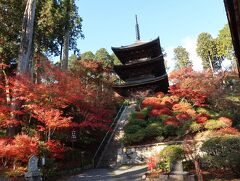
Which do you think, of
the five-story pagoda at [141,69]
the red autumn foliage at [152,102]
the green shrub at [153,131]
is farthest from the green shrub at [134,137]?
the five-story pagoda at [141,69]

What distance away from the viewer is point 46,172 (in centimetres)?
1346

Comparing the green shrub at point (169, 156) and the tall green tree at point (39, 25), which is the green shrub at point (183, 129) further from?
the tall green tree at point (39, 25)

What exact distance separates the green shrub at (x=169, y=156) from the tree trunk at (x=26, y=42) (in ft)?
32.7

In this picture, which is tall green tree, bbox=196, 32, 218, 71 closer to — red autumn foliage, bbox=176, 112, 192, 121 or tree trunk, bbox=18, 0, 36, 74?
red autumn foliage, bbox=176, 112, 192, 121

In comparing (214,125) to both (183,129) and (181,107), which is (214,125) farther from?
(181,107)

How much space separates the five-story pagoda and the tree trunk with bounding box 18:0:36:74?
43.3 feet

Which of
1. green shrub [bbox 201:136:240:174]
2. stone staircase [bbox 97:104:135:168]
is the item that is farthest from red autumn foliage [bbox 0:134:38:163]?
green shrub [bbox 201:136:240:174]

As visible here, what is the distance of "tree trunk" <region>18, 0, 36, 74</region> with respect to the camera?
16.4 metres

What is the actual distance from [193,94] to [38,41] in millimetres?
14852

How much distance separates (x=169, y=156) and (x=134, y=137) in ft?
24.0

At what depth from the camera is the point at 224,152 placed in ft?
32.8

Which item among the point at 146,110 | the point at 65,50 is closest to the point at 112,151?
the point at 146,110

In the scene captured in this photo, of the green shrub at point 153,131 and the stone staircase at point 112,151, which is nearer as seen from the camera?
the stone staircase at point 112,151

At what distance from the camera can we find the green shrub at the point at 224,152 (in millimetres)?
9703
